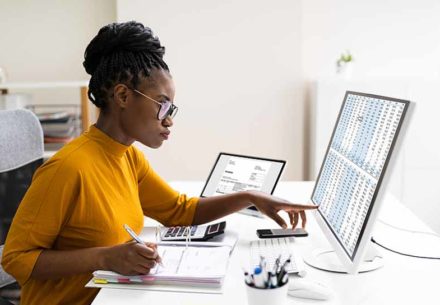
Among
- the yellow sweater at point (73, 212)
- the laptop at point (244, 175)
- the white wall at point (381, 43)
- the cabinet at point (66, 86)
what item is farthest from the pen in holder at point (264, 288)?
the white wall at point (381, 43)

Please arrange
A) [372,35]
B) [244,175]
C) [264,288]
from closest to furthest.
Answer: [264,288]
[244,175]
[372,35]

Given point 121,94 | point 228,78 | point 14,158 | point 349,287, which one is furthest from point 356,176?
point 228,78

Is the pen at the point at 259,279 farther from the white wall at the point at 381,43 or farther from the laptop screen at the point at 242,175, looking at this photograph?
the white wall at the point at 381,43

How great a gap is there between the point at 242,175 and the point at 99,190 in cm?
58

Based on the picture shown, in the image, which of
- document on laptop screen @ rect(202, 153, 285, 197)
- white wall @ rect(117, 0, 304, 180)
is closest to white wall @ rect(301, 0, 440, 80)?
white wall @ rect(117, 0, 304, 180)

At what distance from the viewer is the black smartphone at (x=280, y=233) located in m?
1.57

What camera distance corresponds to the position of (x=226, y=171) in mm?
1821

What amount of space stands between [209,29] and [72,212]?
2203 mm

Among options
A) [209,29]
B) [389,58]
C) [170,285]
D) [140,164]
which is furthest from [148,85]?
[389,58]

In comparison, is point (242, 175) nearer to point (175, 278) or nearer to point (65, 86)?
point (175, 278)

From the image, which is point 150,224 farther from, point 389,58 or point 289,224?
point 389,58

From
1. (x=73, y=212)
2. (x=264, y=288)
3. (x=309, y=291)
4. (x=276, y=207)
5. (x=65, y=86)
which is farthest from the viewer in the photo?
(x=65, y=86)

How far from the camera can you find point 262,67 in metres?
3.33

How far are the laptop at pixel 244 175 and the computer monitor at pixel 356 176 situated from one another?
188mm
